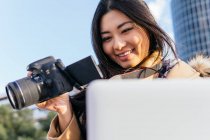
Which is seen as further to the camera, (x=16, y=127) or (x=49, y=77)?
(x=16, y=127)

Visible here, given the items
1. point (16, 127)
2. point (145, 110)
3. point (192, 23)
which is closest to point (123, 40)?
point (145, 110)

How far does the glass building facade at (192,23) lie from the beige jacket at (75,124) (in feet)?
113

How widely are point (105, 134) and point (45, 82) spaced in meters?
0.46

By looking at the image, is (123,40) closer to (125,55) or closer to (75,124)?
(125,55)

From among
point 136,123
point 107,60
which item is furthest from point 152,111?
point 107,60

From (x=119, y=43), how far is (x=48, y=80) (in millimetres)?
176

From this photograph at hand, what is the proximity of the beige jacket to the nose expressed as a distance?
0.10 m

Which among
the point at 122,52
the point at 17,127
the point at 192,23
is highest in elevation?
the point at 122,52

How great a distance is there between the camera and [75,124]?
79 centimetres

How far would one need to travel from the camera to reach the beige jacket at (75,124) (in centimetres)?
77

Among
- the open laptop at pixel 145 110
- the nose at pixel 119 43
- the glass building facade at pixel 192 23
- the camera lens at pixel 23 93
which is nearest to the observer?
the open laptop at pixel 145 110

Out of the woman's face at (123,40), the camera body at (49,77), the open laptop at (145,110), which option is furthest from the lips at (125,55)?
the open laptop at (145,110)

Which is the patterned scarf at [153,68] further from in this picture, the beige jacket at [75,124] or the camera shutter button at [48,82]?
the camera shutter button at [48,82]

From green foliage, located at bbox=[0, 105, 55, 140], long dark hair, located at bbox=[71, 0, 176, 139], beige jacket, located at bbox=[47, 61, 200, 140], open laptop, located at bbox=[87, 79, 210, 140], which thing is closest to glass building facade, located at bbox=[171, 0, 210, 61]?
green foliage, located at bbox=[0, 105, 55, 140]
